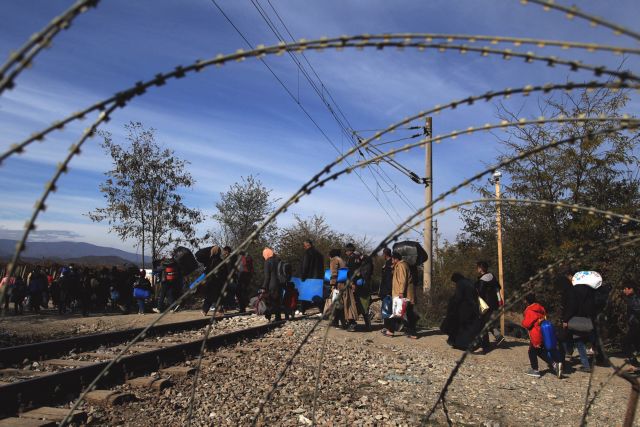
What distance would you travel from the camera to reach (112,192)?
2102 cm

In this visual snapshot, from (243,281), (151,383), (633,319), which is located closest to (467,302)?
(633,319)

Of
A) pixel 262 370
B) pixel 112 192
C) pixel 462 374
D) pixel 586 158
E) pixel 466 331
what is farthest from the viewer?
pixel 112 192

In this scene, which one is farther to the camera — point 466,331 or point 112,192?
point 112,192

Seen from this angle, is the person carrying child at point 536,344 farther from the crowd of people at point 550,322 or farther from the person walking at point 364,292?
the person walking at point 364,292

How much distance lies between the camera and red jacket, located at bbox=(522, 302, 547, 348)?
8656 mm

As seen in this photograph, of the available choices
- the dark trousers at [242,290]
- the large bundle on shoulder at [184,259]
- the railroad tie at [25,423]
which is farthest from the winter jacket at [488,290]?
the large bundle on shoulder at [184,259]

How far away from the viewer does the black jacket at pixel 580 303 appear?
30.0ft

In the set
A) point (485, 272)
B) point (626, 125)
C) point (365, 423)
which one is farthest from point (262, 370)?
point (626, 125)

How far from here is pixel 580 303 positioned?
918cm

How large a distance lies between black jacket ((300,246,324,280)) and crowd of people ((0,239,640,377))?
0.03 metres

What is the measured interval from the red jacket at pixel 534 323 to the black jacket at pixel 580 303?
26.6 inches

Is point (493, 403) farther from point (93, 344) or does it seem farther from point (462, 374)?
point (93, 344)

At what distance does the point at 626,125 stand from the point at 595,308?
906 cm

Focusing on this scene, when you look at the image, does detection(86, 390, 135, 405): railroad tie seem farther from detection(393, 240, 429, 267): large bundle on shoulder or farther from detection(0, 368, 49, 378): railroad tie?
detection(393, 240, 429, 267): large bundle on shoulder
